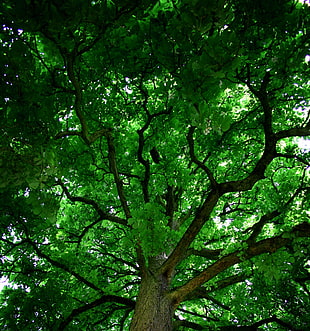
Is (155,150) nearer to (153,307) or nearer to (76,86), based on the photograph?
(153,307)

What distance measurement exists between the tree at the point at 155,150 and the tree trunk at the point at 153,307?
2cm

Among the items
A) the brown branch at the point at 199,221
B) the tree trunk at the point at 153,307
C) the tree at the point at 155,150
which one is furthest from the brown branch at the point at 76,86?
the tree trunk at the point at 153,307

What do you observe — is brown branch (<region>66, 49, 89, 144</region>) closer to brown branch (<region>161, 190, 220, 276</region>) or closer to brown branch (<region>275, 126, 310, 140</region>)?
brown branch (<region>161, 190, 220, 276</region>)

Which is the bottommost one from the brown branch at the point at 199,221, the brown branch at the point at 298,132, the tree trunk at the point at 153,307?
the tree trunk at the point at 153,307

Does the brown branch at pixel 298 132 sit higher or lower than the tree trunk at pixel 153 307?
higher

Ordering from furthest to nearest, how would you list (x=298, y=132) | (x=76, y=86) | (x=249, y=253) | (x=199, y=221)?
(x=199, y=221), (x=249, y=253), (x=298, y=132), (x=76, y=86)

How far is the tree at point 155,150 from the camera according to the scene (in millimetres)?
2131

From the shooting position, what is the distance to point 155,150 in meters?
7.05

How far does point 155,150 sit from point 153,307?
3.83 meters

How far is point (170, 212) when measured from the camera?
256 inches

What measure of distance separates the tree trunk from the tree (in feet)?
0.06

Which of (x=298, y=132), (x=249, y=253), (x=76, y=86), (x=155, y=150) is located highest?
Answer: (x=155, y=150)

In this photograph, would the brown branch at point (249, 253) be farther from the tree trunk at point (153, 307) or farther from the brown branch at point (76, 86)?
the brown branch at point (76, 86)

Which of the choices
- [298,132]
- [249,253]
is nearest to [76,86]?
[298,132]
